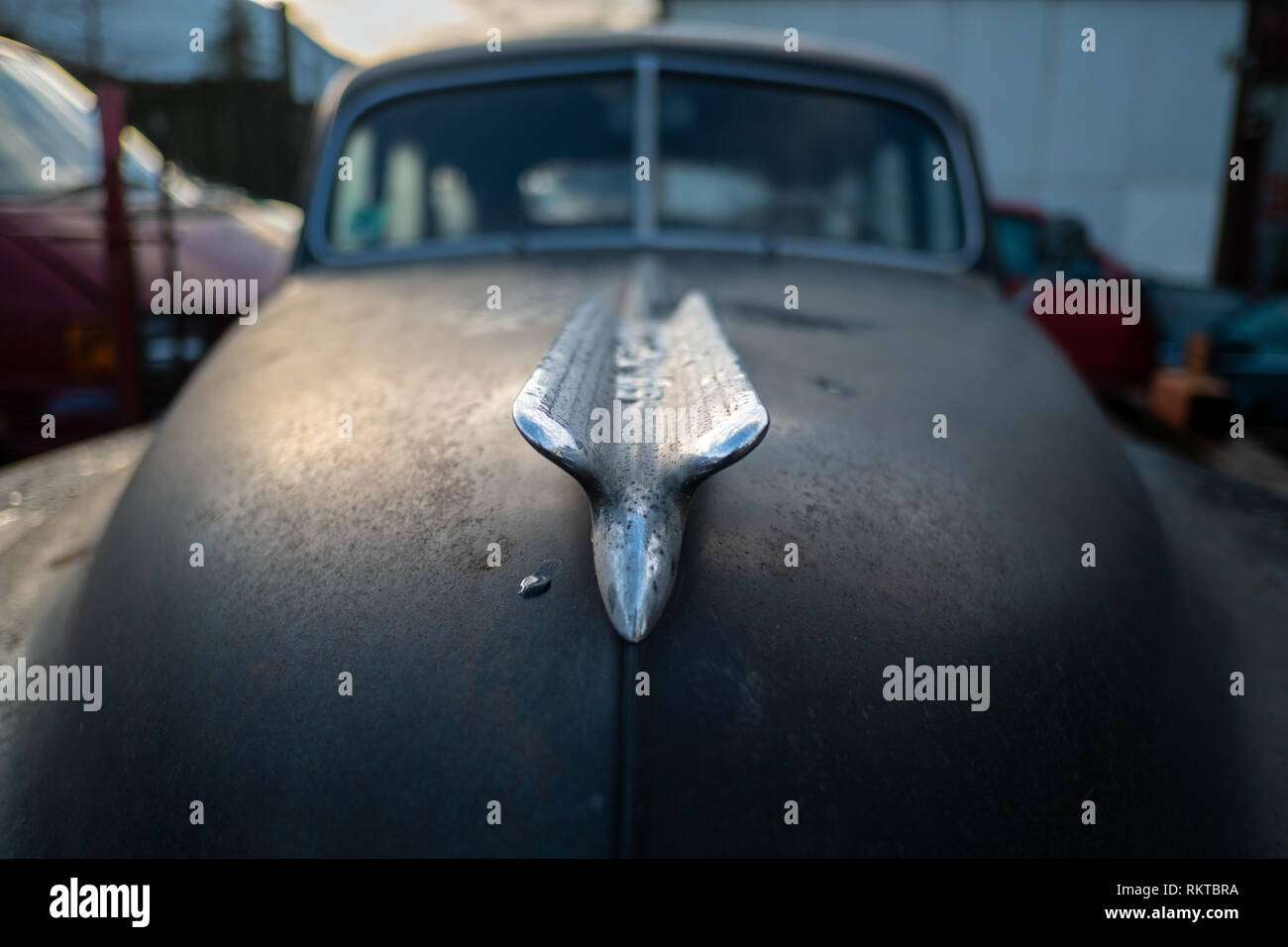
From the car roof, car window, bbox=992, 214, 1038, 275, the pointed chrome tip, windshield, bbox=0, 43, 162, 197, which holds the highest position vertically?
the car roof

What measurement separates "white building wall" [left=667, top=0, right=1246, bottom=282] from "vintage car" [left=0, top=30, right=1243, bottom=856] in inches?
417

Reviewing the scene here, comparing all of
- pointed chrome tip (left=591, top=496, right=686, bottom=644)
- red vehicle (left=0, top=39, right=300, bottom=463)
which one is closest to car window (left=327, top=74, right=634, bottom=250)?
red vehicle (left=0, top=39, right=300, bottom=463)

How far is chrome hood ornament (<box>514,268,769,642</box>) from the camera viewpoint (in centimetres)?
91

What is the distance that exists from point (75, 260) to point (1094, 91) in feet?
37.5

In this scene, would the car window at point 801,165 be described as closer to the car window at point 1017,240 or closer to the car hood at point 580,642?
the car hood at point 580,642

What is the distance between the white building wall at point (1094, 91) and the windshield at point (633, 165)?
373 inches

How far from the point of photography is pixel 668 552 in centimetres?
92

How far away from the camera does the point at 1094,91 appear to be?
1167cm

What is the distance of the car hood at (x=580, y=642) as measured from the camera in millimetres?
882

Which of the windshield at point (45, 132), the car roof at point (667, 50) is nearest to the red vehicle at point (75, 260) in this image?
the windshield at point (45, 132)

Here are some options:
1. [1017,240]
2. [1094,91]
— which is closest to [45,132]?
[1017,240]

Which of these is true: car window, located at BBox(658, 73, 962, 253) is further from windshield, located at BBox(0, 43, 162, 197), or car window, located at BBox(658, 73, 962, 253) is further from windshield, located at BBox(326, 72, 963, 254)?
windshield, located at BBox(0, 43, 162, 197)
